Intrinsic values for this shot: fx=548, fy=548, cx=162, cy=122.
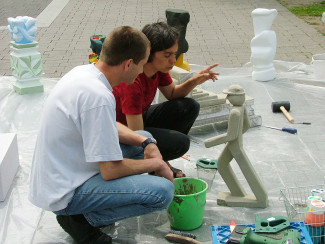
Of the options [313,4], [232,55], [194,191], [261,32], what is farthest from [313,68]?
[313,4]

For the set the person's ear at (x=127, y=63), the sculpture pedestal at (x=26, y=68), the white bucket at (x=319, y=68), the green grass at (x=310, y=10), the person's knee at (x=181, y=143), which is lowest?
the green grass at (x=310, y=10)

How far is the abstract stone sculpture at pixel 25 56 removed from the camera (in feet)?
16.8

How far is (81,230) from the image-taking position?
2.73 meters

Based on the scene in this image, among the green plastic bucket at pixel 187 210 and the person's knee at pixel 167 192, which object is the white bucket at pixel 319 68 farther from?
the person's knee at pixel 167 192

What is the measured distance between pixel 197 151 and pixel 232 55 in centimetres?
306

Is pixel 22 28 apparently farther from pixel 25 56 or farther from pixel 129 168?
pixel 129 168

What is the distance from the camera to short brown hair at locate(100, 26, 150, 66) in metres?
2.52

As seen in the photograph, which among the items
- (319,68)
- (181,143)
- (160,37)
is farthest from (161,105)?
(319,68)

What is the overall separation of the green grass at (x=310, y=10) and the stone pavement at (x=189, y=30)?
0.67ft

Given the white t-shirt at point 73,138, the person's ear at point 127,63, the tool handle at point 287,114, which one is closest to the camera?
the white t-shirt at point 73,138

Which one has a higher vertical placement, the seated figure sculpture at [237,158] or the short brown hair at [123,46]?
the short brown hair at [123,46]

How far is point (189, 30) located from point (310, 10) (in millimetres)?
2721

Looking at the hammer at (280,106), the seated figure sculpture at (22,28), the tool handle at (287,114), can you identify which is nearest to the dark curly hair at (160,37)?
the tool handle at (287,114)

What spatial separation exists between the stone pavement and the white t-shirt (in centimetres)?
355
